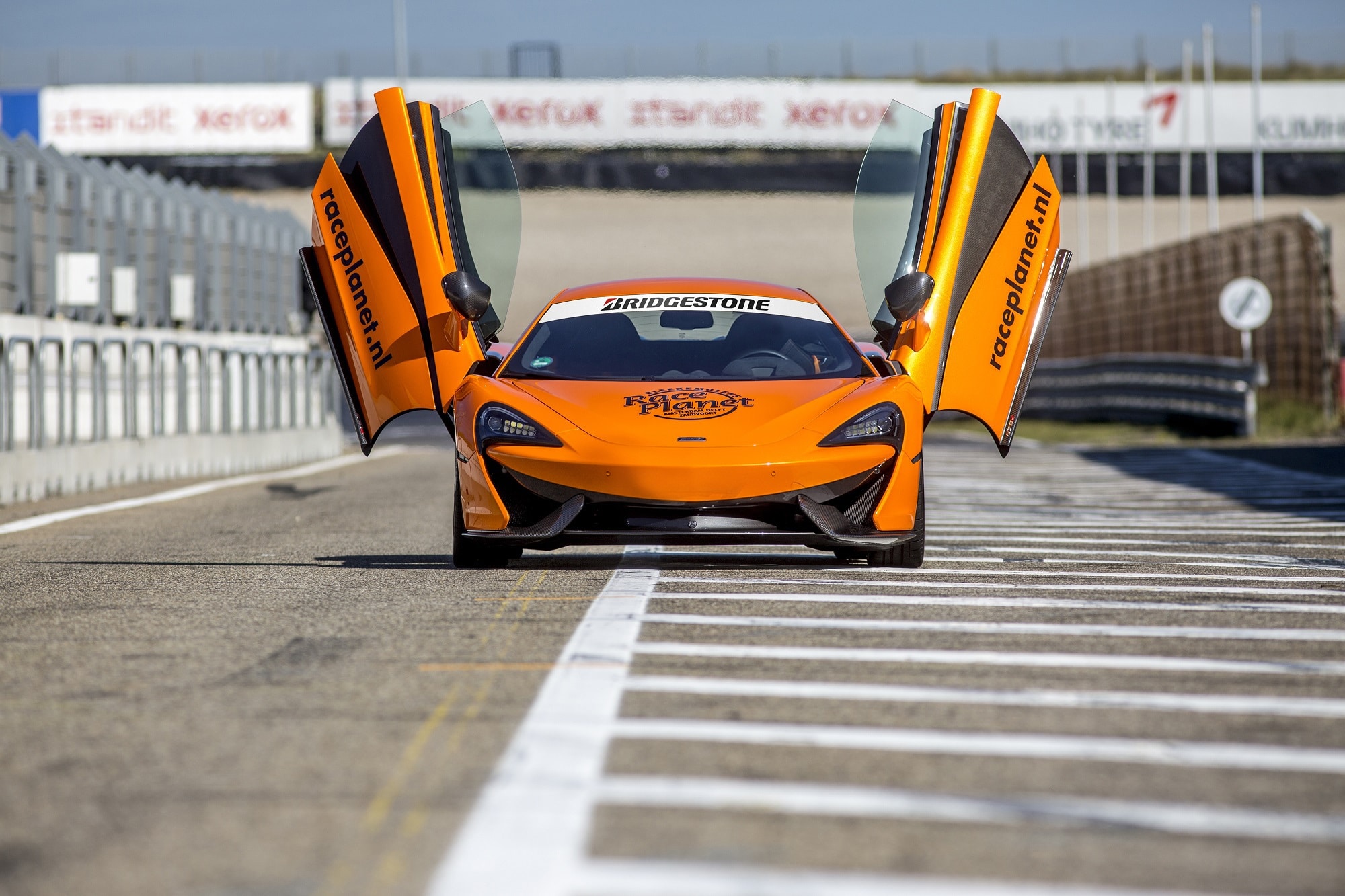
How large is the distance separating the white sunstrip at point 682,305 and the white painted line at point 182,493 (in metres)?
4.32

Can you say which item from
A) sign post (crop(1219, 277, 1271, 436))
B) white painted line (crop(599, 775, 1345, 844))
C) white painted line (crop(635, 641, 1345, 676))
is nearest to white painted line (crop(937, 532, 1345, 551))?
white painted line (crop(635, 641, 1345, 676))

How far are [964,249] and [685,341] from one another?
141cm

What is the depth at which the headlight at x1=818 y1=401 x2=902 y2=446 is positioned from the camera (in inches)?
280

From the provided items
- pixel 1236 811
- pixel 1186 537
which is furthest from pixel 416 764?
pixel 1186 537

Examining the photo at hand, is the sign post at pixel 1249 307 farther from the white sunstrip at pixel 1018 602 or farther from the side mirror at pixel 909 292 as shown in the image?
the white sunstrip at pixel 1018 602

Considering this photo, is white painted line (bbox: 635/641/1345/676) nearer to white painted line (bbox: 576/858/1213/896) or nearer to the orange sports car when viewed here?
the orange sports car

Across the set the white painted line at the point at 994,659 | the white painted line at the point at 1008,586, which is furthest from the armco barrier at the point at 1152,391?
Answer: the white painted line at the point at 994,659

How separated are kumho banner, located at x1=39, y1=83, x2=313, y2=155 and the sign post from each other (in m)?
37.5

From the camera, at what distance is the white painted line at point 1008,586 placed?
273 inches

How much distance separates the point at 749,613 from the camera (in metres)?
6.16

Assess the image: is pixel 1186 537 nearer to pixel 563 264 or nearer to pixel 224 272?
pixel 224 272

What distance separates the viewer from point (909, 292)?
7.95 m

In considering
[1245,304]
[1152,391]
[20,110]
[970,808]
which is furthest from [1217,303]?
[20,110]

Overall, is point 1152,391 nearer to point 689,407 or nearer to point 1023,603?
point 689,407
